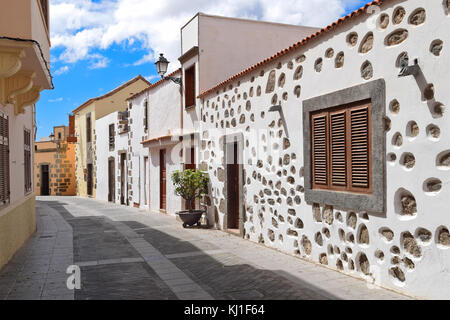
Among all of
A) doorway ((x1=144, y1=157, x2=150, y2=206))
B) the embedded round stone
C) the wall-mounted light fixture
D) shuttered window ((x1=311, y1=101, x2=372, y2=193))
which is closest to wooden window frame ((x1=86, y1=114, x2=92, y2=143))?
doorway ((x1=144, y1=157, x2=150, y2=206))

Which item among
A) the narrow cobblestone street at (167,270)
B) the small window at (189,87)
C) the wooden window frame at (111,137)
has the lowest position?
the narrow cobblestone street at (167,270)

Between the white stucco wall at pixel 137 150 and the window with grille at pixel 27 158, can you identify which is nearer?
the window with grille at pixel 27 158

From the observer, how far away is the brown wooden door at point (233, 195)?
1077 cm

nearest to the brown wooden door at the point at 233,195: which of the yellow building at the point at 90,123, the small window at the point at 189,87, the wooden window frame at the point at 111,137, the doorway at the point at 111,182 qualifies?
the small window at the point at 189,87

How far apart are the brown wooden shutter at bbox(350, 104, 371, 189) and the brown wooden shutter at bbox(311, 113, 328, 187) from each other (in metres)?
0.69

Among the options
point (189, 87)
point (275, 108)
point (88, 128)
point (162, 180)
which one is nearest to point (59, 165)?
point (88, 128)

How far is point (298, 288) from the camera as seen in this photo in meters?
5.77

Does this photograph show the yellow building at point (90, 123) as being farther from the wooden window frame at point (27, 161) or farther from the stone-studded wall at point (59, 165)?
the wooden window frame at point (27, 161)

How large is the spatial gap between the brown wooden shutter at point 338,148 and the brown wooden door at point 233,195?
13.5ft

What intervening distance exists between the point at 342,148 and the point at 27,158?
7.81 m

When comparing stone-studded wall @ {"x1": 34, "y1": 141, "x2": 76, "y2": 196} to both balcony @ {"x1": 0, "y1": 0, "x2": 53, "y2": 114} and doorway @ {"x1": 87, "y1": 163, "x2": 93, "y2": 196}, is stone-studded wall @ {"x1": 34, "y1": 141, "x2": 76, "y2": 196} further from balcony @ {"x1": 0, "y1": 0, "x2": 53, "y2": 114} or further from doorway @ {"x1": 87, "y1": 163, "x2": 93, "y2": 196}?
balcony @ {"x1": 0, "y1": 0, "x2": 53, "y2": 114}

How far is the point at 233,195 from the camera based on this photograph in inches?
428

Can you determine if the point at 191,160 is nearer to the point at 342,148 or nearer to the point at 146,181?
the point at 146,181

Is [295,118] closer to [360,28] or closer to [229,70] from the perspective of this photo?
[360,28]
